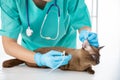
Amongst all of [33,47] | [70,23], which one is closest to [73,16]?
[70,23]

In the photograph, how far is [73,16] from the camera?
138 cm

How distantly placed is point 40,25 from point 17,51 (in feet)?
0.77

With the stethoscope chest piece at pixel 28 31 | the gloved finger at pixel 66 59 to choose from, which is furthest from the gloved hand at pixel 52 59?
the stethoscope chest piece at pixel 28 31

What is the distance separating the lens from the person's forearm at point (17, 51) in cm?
110

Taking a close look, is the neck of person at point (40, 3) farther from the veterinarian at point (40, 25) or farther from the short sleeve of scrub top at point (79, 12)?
the short sleeve of scrub top at point (79, 12)

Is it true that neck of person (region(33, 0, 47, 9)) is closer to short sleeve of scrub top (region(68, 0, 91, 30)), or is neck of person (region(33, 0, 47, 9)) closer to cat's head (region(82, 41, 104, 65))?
short sleeve of scrub top (region(68, 0, 91, 30))

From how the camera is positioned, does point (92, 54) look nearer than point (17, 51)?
Yes

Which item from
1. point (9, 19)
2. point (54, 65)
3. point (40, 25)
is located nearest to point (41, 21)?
point (40, 25)

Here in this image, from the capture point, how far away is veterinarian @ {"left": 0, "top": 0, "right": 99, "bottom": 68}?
115 cm

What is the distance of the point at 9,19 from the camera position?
119 centimetres

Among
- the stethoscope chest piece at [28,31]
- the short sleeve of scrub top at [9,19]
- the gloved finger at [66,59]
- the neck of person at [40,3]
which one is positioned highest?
the neck of person at [40,3]

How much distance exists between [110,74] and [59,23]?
846 mm

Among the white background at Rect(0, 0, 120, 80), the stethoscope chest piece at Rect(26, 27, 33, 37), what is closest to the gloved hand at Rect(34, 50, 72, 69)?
the stethoscope chest piece at Rect(26, 27, 33, 37)

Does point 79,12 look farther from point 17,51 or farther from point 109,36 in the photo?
point 109,36
